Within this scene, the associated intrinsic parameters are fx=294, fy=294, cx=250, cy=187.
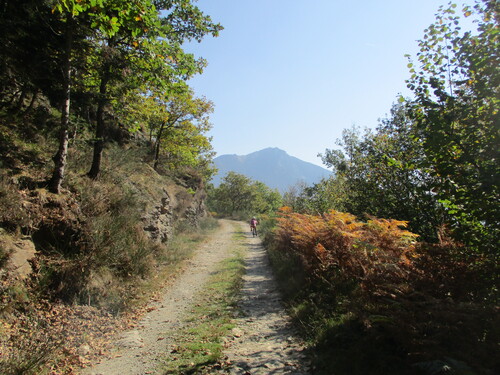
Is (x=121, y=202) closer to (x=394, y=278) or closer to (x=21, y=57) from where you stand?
(x=21, y=57)

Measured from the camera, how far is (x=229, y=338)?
229 inches

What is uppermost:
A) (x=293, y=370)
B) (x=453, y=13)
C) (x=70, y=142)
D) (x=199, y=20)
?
(x=199, y=20)

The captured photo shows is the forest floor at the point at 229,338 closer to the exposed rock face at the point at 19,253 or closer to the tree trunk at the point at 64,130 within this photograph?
the exposed rock face at the point at 19,253

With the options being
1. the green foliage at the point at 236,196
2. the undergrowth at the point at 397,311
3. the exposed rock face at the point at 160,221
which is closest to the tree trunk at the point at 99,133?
the exposed rock face at the point at 160,221

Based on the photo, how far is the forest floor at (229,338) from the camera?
185 inches

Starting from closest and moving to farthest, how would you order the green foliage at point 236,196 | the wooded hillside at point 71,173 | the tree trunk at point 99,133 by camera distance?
the wooded hillside at point 71,173, the tree trunk at point 99,133, the green foliage at point 236,196

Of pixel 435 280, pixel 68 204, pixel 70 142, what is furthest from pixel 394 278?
pixel 70 142

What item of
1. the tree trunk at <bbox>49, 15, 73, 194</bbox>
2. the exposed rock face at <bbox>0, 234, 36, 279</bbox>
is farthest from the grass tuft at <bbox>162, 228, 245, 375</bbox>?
the tree trunk at <bbox>49, 15, 73, 194</bbox>

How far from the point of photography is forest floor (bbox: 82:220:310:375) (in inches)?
185

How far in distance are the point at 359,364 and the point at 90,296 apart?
5.71 metres

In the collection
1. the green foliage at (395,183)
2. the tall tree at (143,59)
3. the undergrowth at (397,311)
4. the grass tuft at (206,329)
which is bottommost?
the grass tuft at (206,329)

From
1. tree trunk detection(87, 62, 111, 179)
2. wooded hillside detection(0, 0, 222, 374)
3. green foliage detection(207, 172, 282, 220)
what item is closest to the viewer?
wooded hillside detection(0, 0, 222, 374)

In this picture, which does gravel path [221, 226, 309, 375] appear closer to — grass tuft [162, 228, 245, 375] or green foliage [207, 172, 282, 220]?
grass tuft [162, 228, 245, 375]

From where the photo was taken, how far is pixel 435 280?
4.50 m
